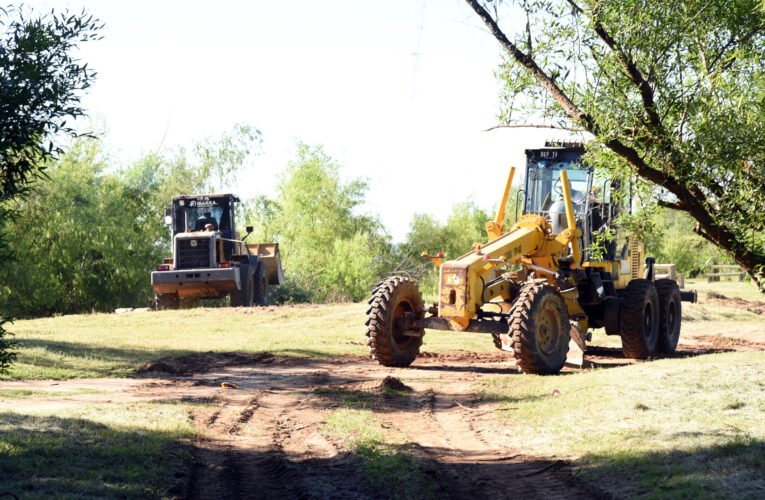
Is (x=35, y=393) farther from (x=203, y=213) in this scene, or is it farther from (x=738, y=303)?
(x=738, y=303)

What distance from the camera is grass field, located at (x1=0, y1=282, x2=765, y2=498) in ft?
22.4

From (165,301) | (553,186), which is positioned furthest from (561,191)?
(165,301)

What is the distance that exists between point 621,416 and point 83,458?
555 centimetres

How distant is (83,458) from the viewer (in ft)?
24.3

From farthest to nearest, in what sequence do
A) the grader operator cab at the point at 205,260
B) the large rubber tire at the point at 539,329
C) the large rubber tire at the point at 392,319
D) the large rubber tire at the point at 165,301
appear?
the large rubber tire at the point at 165,301 → the grader operator cab at the point at 205,260 → the large rubber tire at the point at 392,319 → the large rubber tire at the point at 539,329

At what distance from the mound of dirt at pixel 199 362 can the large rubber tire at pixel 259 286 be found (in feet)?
Result: 40.5

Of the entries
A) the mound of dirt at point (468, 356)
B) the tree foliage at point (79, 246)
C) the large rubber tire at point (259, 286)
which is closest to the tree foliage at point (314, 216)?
the tree foliage at point (79, 246)

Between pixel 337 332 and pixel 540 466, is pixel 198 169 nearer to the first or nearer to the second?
pixel 337 332

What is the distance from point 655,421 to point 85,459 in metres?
5.64

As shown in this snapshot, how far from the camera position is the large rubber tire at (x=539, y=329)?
12.6 meters

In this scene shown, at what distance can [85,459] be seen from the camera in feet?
24.2

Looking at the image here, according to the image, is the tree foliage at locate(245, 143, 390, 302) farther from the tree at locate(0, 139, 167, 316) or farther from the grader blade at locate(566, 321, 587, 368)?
the grader blade at locate(566, 321, 587, 368)

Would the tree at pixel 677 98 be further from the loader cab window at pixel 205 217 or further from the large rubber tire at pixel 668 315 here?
the loader cab window at pixel 205 217

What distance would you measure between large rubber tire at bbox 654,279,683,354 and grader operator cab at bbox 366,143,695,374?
0.03 m
